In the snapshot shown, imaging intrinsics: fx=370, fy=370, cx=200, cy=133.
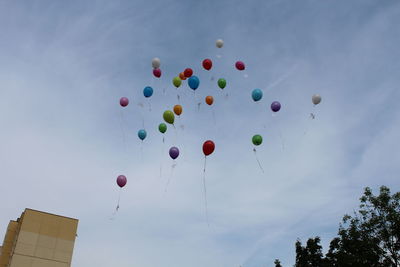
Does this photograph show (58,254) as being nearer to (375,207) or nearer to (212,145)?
(212,145)

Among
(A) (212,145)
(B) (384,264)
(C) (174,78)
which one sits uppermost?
(C) (174,78)

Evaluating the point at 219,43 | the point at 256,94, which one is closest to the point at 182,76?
the point at 219,43

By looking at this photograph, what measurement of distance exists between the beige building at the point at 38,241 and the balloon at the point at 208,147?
1749 centimetres

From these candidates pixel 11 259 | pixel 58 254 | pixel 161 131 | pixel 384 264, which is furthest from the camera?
pixel 58 254

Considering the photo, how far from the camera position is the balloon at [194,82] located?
14445mm

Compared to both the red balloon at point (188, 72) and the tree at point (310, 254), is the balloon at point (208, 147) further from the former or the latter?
the tree at point (310, 254)

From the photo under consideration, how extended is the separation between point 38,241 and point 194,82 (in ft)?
59.7

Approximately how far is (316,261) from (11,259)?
67.7ft

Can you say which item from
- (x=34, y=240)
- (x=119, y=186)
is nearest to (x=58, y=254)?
(x=34, y=240)

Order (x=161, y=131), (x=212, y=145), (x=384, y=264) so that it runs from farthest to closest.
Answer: (x=384, y=264) → (x=161, y=131) → (x=212, y=145)

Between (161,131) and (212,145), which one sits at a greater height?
(161,131)

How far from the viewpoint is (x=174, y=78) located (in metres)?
15.0

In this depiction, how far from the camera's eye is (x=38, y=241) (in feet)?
83.7

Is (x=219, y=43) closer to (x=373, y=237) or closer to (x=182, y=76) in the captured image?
(x=182, y=76)
